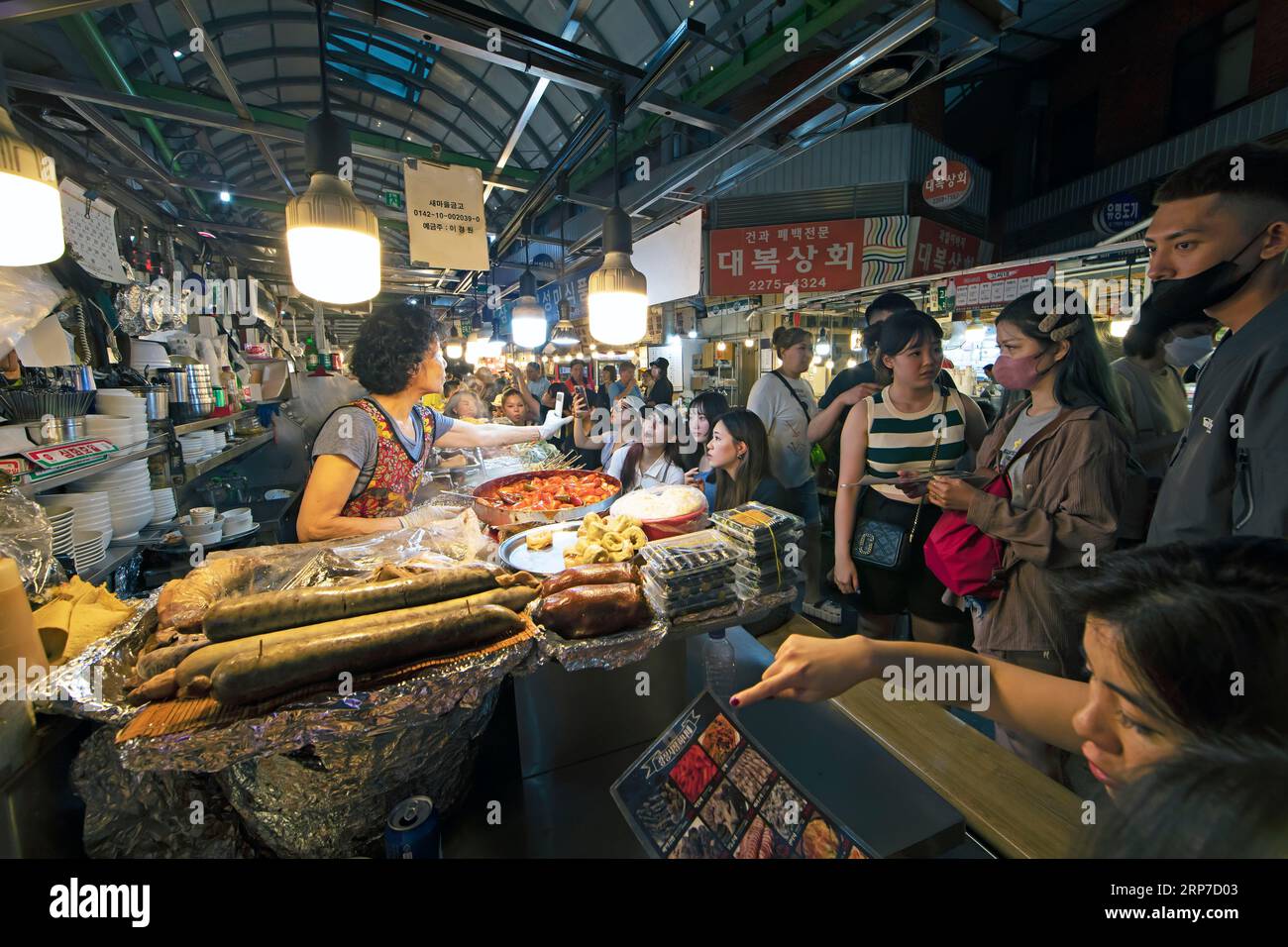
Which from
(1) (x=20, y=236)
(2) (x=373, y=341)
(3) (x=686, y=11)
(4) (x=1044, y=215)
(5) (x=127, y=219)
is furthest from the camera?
(4) (x=1044, y=215)

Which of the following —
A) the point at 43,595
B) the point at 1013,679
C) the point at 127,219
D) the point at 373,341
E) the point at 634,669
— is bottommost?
the point at 634,669

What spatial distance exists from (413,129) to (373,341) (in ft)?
25.0

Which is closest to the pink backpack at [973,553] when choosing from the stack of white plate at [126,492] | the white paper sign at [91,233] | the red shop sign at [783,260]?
the stack of white plate at [126,492]

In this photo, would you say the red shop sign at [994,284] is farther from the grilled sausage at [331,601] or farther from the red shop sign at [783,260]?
the grilled sausage at [331,601]

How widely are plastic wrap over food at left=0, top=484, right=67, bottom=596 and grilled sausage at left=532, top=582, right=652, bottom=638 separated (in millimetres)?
1453

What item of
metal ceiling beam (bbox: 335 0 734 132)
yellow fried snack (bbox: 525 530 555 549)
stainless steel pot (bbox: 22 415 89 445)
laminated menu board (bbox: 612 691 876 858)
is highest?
metal ceiling beam (bbox: 335 0 734 132)

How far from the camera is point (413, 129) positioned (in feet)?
26.7

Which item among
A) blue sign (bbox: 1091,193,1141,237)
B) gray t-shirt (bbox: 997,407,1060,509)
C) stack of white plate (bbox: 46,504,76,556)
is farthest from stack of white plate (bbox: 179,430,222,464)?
blue sign (bbox: 1091,193,1141,237)

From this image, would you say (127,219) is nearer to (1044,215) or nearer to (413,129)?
(413,129)

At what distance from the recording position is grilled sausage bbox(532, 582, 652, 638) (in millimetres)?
1274

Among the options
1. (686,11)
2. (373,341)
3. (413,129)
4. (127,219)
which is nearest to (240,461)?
(127,219)

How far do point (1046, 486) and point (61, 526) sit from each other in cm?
486

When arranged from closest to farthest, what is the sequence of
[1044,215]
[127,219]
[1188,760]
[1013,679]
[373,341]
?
[1188,760] < [1013,679] < [373,341] < [127,219] < [1044,215]

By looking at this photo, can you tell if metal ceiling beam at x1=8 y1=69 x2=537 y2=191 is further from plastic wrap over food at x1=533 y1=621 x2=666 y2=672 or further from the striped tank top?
plastic wrap over food at x1=533 y1=621 x2=666 y2=672
